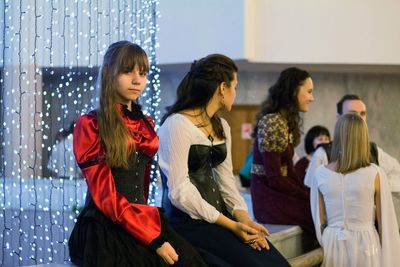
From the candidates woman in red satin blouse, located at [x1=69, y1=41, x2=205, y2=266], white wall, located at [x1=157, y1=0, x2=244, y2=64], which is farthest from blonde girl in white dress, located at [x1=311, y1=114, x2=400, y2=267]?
white wall, located at [x1=157, y1=0, x2=244, y2=64]

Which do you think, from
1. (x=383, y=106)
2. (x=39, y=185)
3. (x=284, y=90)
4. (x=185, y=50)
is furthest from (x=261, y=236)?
(x=383, y=106)

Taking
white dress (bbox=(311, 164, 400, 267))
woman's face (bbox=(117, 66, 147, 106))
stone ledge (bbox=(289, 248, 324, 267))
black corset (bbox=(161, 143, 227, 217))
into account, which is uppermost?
woman's face (bbox=(117, 66, 147, 106))

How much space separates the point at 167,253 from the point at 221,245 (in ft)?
1.86

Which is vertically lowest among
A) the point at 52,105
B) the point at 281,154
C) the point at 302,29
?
the point at 281,154

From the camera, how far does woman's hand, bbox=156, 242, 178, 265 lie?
3369 mm

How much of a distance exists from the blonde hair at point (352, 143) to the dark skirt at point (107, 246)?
190 centimetres

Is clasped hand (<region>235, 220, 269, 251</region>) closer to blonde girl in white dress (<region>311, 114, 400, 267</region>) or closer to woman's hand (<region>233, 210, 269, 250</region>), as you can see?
woman's hand (<region>233, 210, 269, 250</region>)

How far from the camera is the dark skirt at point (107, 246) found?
3.31m

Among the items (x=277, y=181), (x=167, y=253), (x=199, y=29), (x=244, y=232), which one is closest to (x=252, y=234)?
(x=244, y=232)

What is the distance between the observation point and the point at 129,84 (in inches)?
135

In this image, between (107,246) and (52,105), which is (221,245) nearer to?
(107,246)

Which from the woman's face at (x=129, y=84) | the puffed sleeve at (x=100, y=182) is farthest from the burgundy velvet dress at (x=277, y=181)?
the puffed sleeve at (x=100, y=182)

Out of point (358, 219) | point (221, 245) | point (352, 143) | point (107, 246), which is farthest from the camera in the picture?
point (358, 219)

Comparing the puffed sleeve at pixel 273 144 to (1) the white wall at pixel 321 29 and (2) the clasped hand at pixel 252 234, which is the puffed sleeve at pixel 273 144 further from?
(1) the white wall at pixel 321 29
